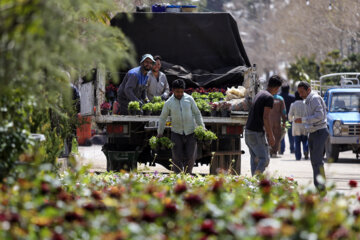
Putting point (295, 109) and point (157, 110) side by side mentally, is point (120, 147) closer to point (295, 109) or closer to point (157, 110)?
point (157, 110)

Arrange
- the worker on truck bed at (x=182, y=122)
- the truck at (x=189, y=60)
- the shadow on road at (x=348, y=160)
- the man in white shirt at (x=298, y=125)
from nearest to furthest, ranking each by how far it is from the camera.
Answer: the worker on truck bed at (x=182, y=122), the truck at (x=189, y=60), the man in white shirt at (x=298, y=125), the shadow on road at (x=348, y=160)

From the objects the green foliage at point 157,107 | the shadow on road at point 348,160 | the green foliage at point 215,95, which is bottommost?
the shadow on road at point 348,160

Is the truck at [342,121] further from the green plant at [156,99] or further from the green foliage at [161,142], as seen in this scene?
the green foliage at [161,142]

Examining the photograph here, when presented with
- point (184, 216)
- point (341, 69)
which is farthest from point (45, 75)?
point (341, 69)

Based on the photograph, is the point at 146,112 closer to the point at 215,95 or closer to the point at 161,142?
the point at 161,142

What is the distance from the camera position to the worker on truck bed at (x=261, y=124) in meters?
12.1

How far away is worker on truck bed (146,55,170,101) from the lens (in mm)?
14695

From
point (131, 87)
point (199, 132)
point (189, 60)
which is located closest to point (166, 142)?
point (199, 132)

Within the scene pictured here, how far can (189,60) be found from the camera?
668 inches

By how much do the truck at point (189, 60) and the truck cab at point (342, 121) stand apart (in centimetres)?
462

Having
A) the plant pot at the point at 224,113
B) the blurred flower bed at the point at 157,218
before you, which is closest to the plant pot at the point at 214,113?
the plant pot at the point at 224,113

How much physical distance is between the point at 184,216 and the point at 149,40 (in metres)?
11.9

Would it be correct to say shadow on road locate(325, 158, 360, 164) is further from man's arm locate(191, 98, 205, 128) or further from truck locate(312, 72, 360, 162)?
man's arm locate(191, 98, 205, 128)

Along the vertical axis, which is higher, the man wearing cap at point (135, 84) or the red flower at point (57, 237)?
the man wearing cap at point (135, 84)
